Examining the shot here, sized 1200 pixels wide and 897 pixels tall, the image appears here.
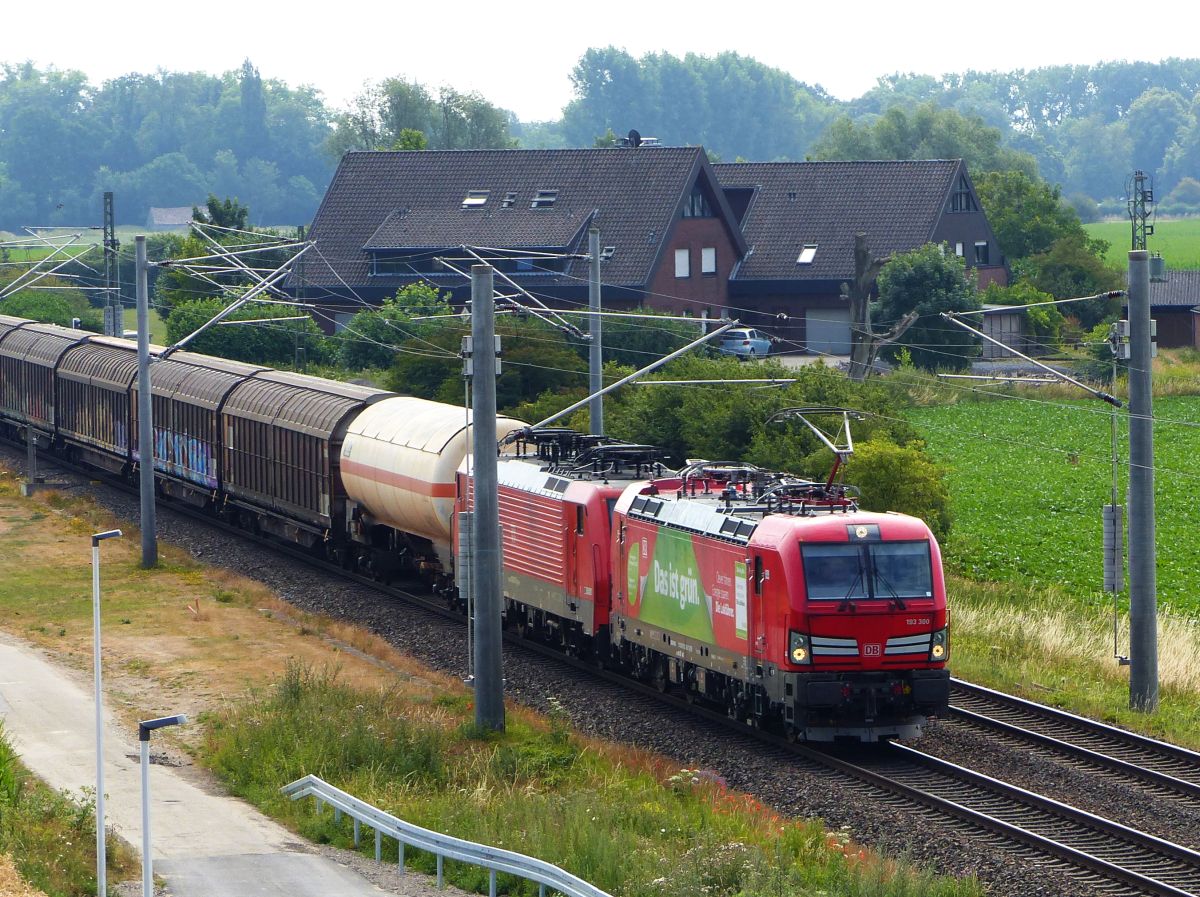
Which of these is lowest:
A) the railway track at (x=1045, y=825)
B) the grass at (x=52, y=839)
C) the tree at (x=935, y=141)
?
the railway track at (x=1045, y=825)

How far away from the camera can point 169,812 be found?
62.6 feet

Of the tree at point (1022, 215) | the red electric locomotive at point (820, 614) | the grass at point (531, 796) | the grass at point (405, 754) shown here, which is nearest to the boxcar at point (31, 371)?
the grass at point (405, 754)

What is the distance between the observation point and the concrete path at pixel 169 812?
16.2 m

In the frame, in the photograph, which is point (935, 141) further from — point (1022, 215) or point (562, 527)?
point (562, 527)

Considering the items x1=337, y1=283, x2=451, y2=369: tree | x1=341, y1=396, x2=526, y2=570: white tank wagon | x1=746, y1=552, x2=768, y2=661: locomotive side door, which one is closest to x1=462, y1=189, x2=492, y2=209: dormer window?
x1=337, y1=283, x2=451, y2=369: tree

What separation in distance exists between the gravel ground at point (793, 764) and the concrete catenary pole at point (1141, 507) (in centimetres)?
327

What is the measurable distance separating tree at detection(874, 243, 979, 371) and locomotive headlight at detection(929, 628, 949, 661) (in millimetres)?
47027

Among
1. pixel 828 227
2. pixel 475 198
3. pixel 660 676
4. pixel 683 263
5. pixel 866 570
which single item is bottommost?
pixel 660 676

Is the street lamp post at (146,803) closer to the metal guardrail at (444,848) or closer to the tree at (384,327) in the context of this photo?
the metal guardrail at (444,848)

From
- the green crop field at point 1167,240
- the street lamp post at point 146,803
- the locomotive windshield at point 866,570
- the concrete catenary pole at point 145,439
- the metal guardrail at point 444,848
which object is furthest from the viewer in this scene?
the green crop field at point 1167,240

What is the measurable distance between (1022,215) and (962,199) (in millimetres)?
12780

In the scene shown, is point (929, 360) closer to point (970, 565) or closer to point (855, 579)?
point (970, 565)

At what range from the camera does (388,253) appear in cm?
7400

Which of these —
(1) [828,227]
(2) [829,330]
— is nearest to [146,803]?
(2) [829,330]
